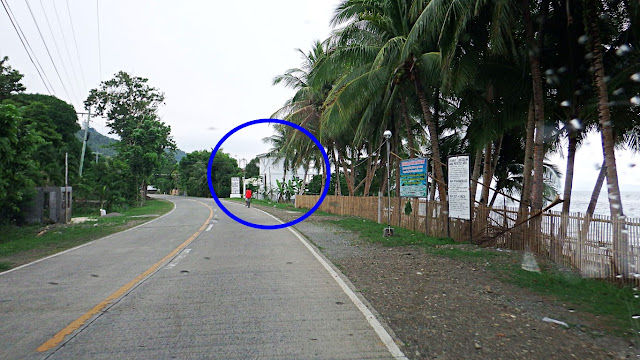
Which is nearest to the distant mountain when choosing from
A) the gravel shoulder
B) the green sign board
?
the green sign board

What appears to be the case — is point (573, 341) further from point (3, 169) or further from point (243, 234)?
point (3, 169)

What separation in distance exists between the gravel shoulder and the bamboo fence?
1490mm

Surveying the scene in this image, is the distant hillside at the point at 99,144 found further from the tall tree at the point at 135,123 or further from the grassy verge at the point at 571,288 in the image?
the grassy verge at the point at 571,288

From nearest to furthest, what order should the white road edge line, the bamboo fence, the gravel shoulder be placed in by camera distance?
the white road edge line
the gravel shoulder
the bamboo fence

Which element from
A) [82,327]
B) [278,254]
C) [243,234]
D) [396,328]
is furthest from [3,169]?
[396,328]

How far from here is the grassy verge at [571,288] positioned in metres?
5.93

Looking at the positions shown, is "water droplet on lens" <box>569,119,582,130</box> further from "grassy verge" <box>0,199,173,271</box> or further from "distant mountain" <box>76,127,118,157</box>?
"distant mountain" <box>76,127,118,157</box>

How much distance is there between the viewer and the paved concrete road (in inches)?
188

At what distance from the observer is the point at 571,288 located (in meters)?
7.56

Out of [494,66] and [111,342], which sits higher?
[494,66]

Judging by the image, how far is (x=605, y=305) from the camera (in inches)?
257

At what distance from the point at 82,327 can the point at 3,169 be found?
471 inches

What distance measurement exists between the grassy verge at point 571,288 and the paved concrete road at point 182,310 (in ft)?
9.66

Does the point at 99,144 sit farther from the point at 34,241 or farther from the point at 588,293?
the point at 588,293
